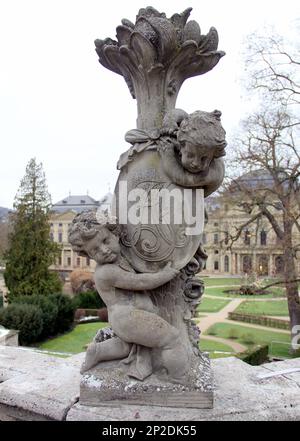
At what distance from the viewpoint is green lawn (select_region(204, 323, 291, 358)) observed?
15.8m

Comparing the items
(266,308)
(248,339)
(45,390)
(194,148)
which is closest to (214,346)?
(248,339)

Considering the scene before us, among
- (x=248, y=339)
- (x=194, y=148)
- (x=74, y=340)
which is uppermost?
(x=194, y=148)

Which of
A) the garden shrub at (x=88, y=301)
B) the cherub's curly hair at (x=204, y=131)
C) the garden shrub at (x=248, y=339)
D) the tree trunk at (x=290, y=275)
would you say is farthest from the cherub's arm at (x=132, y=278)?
the garden shrub at (x=88, y=301)

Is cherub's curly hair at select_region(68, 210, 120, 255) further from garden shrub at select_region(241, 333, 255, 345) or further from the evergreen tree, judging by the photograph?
the evergreen tree

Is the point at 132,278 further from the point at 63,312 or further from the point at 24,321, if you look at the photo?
the point at 63,312

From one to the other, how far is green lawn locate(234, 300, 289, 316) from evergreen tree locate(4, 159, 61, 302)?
11222 mm

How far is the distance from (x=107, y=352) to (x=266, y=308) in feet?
77.9

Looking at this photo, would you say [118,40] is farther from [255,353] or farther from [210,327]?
[210,327]

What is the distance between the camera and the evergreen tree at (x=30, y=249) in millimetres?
22672

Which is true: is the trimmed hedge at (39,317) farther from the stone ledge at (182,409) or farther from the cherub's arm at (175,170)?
the cherub's arm at (175,170)

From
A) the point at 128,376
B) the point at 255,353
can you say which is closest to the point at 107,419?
the point at 128,376

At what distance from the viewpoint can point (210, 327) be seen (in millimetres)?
19875

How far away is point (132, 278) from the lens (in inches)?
127
